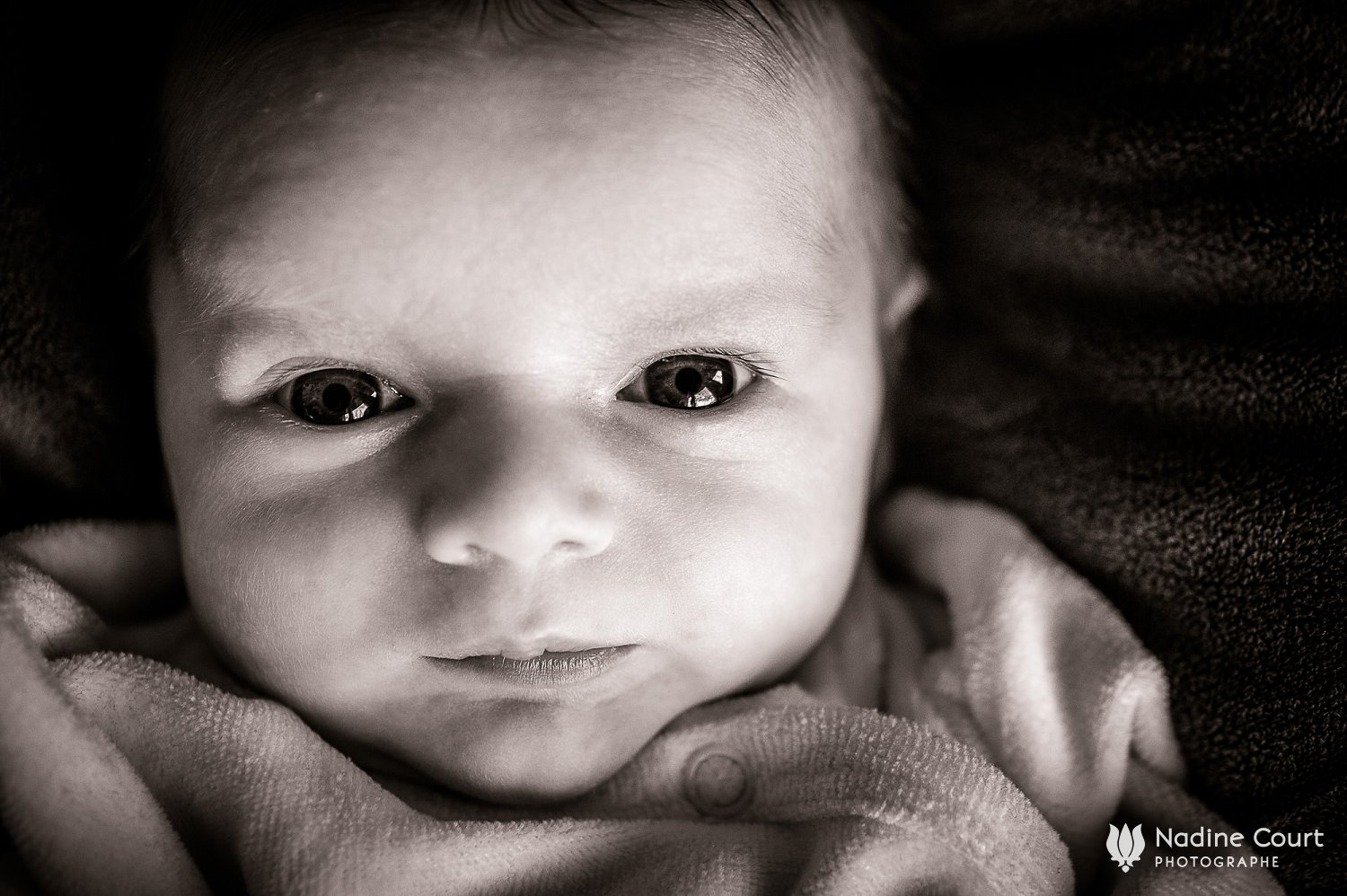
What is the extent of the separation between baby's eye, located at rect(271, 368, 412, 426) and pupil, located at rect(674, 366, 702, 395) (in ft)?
0.85

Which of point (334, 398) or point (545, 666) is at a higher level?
point (334, 398)

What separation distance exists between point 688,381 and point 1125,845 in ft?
2.00

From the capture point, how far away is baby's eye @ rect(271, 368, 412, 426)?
1011 mm

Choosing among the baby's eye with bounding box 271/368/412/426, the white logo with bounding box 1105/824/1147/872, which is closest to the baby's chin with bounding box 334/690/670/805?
the baby's eye with bounding box 271/368/412/426

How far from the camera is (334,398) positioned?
102 centimetres

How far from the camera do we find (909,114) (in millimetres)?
1369

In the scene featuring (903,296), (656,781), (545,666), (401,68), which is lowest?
(656,781)

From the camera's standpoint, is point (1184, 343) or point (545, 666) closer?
point (545, 666)

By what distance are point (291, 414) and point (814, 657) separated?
0.63 metres

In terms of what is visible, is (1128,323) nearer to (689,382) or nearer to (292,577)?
(689,382)

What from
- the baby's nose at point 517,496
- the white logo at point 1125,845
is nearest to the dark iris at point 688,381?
the baby's nose at point 517,496

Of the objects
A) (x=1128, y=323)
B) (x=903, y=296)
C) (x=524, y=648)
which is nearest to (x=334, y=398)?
(x=524, y=648)

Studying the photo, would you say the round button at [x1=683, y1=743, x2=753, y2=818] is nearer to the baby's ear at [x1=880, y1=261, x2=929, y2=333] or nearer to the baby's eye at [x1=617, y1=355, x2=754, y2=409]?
the baby's eye at [x1=617, y1=355, x2=754, y2=409]

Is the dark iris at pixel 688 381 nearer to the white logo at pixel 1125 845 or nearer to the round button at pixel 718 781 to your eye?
the round button at pixel 718 781
